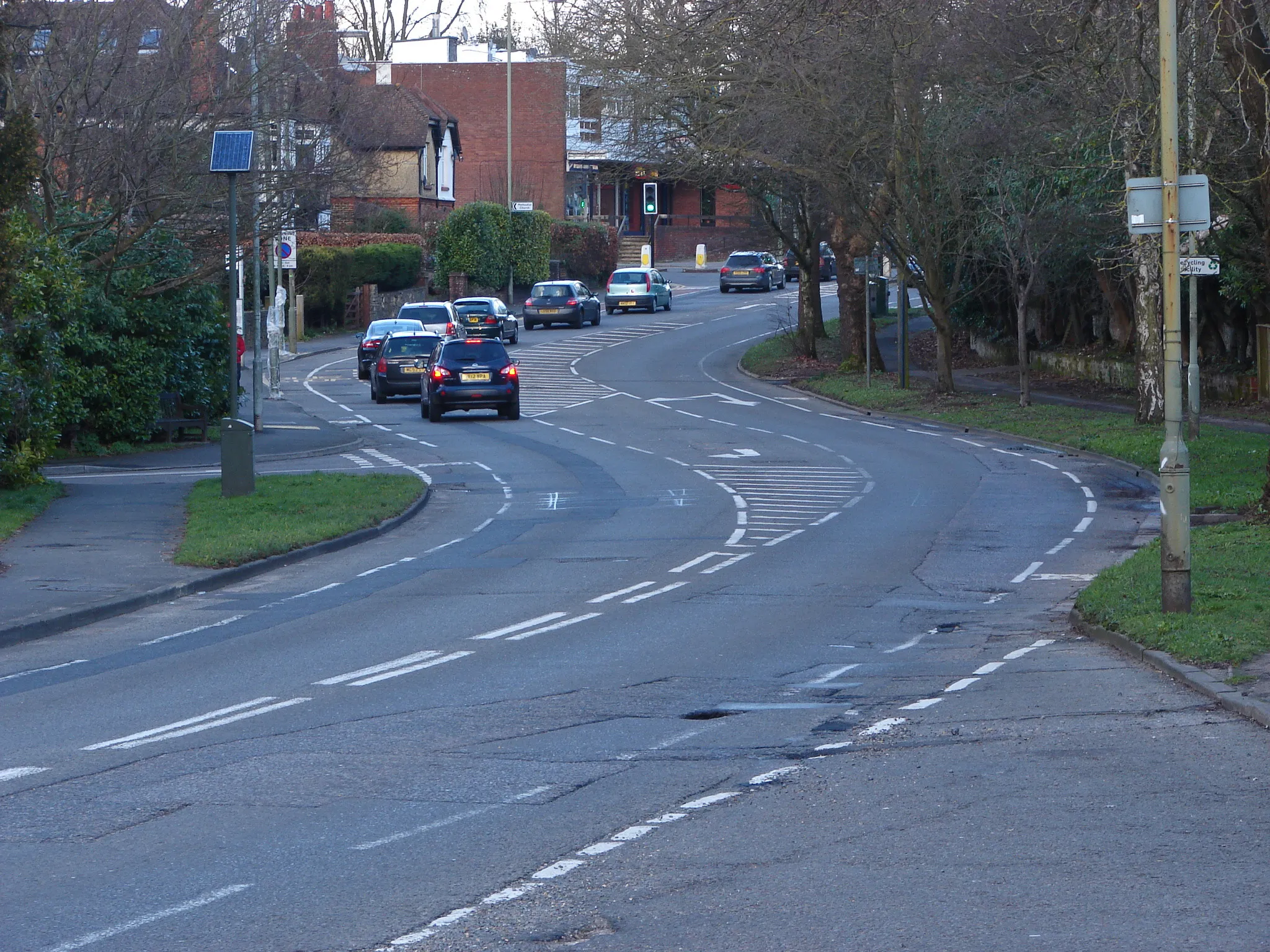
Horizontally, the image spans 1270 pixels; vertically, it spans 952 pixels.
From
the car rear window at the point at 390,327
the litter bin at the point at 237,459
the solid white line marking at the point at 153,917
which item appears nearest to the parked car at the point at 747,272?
the car rear window at the point at 390,327

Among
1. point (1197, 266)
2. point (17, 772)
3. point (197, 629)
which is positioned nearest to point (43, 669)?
point (197, 629)

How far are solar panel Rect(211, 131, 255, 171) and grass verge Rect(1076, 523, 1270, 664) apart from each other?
13.0m

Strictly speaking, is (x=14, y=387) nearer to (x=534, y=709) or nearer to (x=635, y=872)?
(x=534, y=709)

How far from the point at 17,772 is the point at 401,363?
103 feet

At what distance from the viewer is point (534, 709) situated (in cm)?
991

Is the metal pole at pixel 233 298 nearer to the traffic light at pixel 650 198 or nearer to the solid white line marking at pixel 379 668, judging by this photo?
the solid white line marking at pixel 379 668

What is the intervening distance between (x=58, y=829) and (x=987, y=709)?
5359 millimetres

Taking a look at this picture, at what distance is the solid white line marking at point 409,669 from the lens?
1092 cm

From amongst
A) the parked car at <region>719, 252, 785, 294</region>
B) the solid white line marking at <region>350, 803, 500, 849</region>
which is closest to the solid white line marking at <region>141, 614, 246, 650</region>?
the solid white line marking at <region>350, 803, 500, 849</region>

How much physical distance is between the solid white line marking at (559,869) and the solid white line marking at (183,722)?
359 cm

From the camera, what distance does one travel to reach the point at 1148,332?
2914 cm

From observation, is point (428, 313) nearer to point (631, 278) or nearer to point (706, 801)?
point (631, 278)

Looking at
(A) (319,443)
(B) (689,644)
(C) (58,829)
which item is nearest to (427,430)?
(A) (319,443)

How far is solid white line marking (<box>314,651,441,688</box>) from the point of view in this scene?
36.1ft
